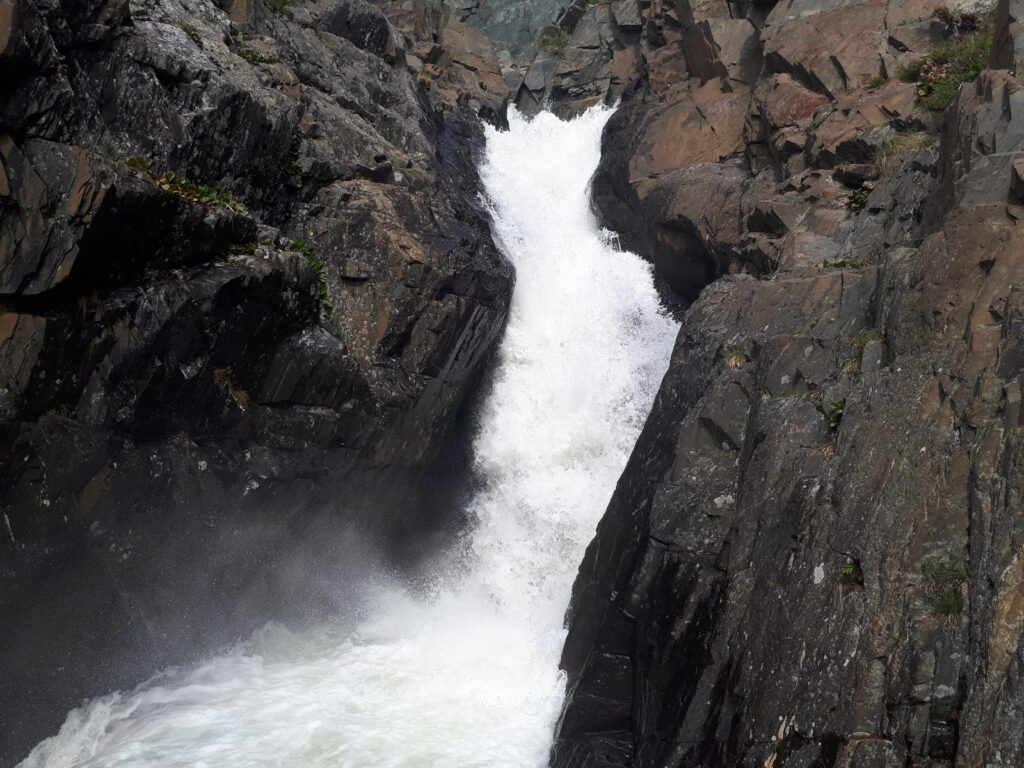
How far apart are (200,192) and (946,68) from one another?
14.5 metres

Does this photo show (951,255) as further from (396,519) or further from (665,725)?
(396,519)

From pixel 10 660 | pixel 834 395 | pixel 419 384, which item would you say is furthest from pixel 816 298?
pixel 10 660

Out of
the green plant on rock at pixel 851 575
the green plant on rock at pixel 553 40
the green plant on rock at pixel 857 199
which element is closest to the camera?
the green plant on rock at pixel 851 575

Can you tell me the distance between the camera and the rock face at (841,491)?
6.86 meters

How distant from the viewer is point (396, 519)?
1622cm

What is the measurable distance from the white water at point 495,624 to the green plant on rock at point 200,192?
689 centimetres

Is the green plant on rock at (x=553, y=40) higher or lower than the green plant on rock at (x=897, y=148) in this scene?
higher

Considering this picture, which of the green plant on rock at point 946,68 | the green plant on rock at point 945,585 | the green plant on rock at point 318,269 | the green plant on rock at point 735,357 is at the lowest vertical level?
the green plant on rock at point 945,585

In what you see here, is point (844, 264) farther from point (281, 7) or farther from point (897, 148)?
point (281, 7)

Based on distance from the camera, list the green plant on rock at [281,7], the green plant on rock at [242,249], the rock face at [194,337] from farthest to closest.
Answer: the green plant on rock at [281,7], the green plant on rock at [242,249], the rock face at [194,337]

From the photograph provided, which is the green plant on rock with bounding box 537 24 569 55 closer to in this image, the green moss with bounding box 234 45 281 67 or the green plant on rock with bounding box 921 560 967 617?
the green moss with bounding box 234 45 281 67

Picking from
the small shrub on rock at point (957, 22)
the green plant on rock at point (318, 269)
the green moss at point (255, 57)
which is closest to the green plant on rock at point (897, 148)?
the small shrub on rock at point (957, 22)

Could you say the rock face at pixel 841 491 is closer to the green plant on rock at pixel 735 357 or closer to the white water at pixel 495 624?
the green plant on rock at pixel 735 357

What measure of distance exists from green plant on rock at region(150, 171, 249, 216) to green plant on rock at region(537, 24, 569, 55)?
26414 mm
